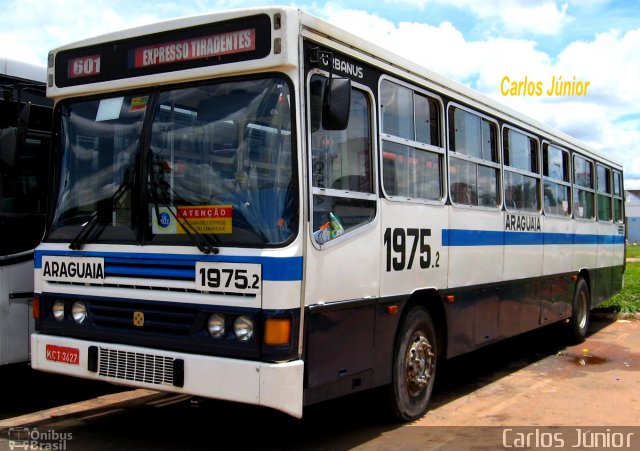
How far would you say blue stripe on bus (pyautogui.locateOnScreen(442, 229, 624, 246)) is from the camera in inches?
265

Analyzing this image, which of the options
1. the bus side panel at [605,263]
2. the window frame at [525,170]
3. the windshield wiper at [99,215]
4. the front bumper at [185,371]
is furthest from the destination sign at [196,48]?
the bus side panel at [605,263]

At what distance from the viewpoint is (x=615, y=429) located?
6117mm

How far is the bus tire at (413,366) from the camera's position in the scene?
19.2ft

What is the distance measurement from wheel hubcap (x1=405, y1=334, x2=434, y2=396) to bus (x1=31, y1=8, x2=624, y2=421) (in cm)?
2

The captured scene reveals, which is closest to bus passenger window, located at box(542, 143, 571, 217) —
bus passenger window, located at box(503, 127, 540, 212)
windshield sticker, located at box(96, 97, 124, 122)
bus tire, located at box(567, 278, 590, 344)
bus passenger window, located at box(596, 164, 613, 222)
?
bus passenger window, located at box(503, 127, 540, 212)

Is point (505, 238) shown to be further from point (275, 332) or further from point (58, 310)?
point (58, 310)

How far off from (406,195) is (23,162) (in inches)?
137

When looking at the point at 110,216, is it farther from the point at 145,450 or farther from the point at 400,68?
the point at 400,68

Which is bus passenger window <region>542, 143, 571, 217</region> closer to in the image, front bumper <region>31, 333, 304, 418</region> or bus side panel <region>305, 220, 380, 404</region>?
bus side panel <region>305, 220, 380, 404</region>

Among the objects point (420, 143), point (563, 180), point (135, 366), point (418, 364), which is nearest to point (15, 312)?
point (135, 366)

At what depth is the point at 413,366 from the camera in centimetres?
609

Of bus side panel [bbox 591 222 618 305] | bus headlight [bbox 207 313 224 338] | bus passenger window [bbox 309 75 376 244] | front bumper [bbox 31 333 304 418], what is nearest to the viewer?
front bumper [bbox 31 333 304 418]

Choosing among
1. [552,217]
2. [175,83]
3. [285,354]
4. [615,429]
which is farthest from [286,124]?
[552,217]

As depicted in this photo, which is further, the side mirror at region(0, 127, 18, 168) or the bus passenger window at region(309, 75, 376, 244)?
the side mirror at region(0, 127, 18, 168)
